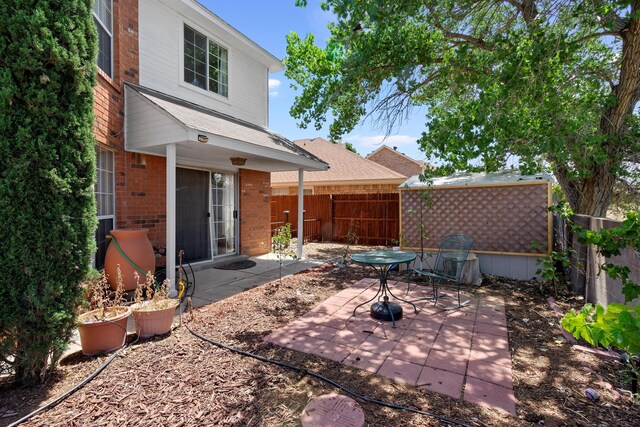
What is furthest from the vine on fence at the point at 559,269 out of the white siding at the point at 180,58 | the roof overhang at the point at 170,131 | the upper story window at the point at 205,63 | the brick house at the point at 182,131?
the upper story window at the point at 205,63

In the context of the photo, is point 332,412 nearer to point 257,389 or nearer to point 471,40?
point 257,389

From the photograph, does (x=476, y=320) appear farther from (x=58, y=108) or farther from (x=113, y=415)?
(x=58, y=108)

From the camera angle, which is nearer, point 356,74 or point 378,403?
point 378,403

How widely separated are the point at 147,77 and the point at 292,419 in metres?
6.52

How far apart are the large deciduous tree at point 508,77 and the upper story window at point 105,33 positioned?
133 inches

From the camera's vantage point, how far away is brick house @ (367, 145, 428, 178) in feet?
78.8

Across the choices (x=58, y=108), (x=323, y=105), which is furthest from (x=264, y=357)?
(x=323, y=105)

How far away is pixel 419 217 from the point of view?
7805 mm

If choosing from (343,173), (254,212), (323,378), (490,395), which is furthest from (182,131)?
(343,173)

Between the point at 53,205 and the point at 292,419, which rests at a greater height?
the point at 53,205

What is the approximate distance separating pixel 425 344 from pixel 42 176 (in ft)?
13.2

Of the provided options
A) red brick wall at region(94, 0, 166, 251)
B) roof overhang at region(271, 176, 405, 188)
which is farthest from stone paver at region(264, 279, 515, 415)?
roof overhang at region(271, 176, 405, 188)

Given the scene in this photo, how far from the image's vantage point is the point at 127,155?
5582mm

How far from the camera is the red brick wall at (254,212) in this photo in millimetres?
8637
